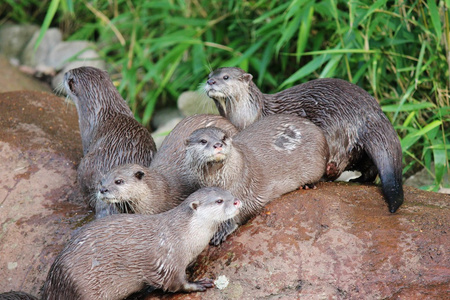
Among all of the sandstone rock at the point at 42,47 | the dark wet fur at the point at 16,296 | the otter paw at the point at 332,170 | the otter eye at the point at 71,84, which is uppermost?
the otter eye at the point at 71,84

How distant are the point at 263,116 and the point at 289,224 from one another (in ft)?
2.89

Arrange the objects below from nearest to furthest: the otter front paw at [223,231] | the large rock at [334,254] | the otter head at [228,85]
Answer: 1. the large rock at [334,254]
2. the otter front paw at [223,231]
3. the otter head at [228,85]

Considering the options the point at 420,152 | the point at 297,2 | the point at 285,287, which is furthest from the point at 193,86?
the point at 285,287

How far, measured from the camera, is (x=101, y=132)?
3297 millimetres

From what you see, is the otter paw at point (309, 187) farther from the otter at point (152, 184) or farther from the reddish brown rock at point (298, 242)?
the otter at point (152, 184)

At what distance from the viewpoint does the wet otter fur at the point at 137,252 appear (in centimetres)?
233

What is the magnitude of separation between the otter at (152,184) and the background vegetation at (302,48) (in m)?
1.09

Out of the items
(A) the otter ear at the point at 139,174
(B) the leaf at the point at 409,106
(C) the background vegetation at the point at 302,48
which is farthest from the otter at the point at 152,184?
(B) the leaf at the point at 409,106

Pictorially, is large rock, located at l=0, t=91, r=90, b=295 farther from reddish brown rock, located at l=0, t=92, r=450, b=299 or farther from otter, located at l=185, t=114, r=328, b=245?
otter, located at l=185, t=114, r=328, b=245

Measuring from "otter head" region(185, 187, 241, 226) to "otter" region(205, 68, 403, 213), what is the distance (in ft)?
2.33

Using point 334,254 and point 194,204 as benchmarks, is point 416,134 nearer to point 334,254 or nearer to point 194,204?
point 334,254

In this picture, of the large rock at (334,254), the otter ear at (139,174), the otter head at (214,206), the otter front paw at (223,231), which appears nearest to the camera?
the large rock at (334,254)

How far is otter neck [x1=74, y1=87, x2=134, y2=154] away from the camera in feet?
11.2

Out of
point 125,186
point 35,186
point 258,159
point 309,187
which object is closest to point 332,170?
point 309,187
